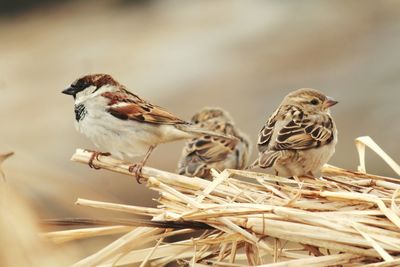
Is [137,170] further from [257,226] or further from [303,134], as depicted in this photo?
[303,134]

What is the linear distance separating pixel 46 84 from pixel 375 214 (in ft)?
22.8

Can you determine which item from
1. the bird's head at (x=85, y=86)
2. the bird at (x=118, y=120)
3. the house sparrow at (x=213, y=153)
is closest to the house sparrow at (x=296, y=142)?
the bird at (x=118, y=120)

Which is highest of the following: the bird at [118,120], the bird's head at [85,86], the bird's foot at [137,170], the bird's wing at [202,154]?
the bird's head at [85,86]

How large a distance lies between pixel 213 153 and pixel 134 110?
164 centimetres

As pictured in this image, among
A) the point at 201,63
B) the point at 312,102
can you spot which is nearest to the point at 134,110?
the point at 312,102

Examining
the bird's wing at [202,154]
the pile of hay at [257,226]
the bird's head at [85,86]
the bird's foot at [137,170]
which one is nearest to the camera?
the pile of hay at [257,226]

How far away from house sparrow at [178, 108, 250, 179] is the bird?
1318mm

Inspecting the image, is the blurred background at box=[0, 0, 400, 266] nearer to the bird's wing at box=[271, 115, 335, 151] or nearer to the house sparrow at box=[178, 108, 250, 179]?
the house sparrow at box=[178, 108, 250, 179]

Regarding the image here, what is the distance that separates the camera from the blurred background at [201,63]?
7.50 metres

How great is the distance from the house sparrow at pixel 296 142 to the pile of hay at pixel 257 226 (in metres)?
0.98

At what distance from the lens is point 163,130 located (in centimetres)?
408

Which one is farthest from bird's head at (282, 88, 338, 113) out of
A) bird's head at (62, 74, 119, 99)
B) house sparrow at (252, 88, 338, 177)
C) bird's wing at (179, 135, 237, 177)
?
bird's wing at (179, 135, 237, 177)

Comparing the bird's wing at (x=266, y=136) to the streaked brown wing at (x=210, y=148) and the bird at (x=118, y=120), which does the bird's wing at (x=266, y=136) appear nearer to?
the bird at (x=118, y=120)

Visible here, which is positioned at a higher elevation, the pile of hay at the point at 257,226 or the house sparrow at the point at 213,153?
the pile of hay at the point at 257,226
